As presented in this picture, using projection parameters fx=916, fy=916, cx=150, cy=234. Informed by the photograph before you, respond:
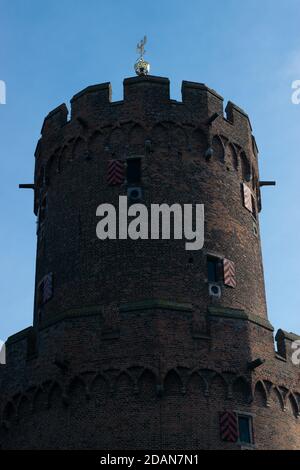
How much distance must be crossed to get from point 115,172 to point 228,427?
321 inches

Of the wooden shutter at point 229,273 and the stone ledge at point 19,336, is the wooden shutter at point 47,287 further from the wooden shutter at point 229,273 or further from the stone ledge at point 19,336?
the wooden shutter at point 229,273

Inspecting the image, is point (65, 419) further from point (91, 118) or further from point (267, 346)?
point (91, 118)

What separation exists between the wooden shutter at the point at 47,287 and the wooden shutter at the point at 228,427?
637 centimetres

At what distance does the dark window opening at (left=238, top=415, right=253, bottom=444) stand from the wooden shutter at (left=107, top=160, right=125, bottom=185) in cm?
763

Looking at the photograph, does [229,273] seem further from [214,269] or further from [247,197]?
[247,197]

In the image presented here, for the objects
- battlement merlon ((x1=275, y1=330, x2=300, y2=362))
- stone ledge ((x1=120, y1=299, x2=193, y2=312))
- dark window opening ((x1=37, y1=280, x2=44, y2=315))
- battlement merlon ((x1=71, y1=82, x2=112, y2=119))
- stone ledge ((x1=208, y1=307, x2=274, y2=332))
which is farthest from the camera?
battlement merlon ((x1=71, y1=82, x2=112, y2=119))

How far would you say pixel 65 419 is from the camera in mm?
23453

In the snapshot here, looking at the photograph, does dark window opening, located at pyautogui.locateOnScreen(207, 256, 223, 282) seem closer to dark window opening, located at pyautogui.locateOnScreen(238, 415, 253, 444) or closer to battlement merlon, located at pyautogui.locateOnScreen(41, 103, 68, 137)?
dark window opening, located at pyautogui.locateOnScreen(238, 415, 253, 444)

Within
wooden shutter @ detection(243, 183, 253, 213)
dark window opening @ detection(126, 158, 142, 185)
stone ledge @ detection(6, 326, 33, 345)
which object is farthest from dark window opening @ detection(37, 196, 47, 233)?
wooden shutter @ detection(243, 183, 253, 213)

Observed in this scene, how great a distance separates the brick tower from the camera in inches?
910

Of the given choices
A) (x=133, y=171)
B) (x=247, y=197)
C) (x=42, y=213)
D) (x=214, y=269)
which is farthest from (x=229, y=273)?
(x=42, y=213)

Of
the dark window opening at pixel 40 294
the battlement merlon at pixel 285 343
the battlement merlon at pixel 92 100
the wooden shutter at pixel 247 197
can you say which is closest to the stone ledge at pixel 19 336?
the dark window opening at pixel 40 294

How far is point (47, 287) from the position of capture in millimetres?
26547

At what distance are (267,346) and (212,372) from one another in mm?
2182
